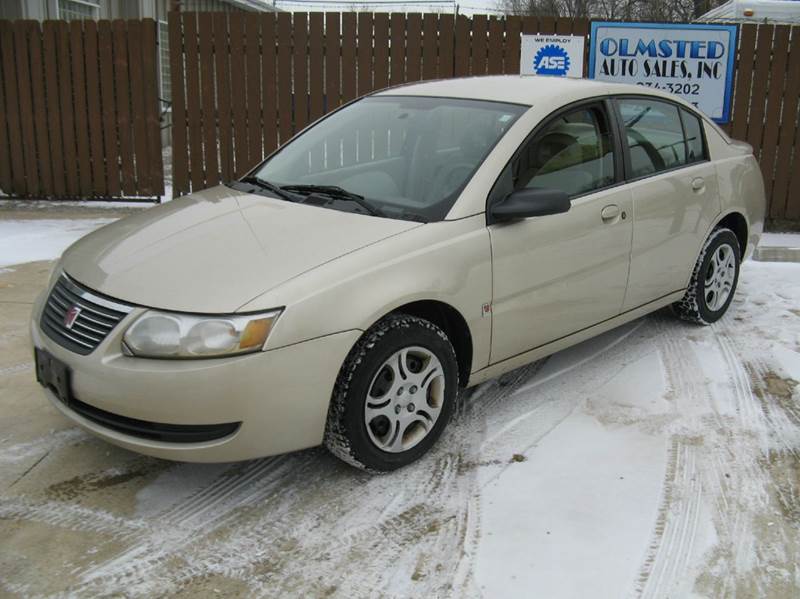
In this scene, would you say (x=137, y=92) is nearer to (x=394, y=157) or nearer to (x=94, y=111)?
(x=94, y=111)

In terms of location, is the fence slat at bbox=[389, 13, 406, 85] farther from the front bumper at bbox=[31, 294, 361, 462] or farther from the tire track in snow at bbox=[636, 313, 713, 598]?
the front bumper at bbox=[31, 294, 361, 462]

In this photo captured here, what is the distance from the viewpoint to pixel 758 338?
526 centimetres

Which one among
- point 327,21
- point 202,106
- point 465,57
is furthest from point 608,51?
point 202,106

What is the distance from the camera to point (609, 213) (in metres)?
4.29

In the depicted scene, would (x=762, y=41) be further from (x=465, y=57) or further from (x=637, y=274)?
(x=637, y=274)

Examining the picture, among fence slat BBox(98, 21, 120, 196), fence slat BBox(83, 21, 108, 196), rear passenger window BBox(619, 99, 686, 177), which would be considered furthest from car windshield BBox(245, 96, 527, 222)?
fence slat BBox(83, 21, 108, 196)

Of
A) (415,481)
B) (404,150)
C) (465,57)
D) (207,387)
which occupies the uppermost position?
(465,57)

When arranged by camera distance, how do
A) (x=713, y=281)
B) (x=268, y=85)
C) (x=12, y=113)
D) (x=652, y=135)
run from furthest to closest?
(x=12, y=113), (x=268, y=85), (x=713, y=281), (x=652, y=135)

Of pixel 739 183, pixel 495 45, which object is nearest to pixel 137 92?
pixel 495 45

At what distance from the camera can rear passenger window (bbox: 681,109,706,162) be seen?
5.12 metres

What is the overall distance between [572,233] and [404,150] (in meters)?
0.94

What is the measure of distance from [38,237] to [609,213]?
19.5 feet

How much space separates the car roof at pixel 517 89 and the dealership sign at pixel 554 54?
4106 millimetres

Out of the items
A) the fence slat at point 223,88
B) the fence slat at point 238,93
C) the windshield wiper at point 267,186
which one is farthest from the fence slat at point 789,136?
the windshield wiper at point 267,186
